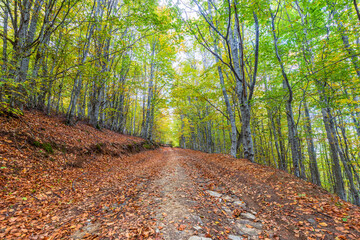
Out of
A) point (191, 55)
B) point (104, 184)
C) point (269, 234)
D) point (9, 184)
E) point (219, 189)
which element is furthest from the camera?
point (191, 55)

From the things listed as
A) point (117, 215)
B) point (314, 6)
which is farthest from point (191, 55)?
point (117, 215)

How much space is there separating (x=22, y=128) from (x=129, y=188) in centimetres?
481

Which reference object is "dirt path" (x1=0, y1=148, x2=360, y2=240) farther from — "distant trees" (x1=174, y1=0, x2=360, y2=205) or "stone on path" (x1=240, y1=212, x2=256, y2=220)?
"distant trees" (x1=174, y1=0, x2=360, y2=205)

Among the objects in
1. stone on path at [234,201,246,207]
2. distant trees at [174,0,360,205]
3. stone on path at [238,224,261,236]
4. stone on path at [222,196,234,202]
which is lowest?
stone on path at [238,224,261,236]

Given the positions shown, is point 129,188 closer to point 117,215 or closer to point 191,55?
point 117,215

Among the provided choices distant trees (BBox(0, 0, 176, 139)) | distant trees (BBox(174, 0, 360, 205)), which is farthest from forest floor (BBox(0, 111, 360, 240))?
distant trees (BBox(174, 0, 360, 205))

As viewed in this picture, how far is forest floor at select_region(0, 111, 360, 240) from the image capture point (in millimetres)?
2621

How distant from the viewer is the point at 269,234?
8.68ft

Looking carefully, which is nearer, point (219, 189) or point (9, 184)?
point (9, 184)

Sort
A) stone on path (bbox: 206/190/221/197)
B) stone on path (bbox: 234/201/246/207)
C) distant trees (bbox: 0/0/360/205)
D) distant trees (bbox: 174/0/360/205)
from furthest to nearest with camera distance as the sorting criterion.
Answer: distant trees (bbox: 174/0/360/205) → distant trees (bbox: 0/0/360/205) → stone on path (bbox: 206/190/221/197) → stone on path (bbox: 234/201/246/207)

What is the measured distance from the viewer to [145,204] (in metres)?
3.58

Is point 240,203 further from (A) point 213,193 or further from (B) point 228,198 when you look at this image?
(A) point 213,193

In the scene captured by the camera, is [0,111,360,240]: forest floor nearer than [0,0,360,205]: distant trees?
Yes

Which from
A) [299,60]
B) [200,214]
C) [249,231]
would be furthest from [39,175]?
[299,60]
